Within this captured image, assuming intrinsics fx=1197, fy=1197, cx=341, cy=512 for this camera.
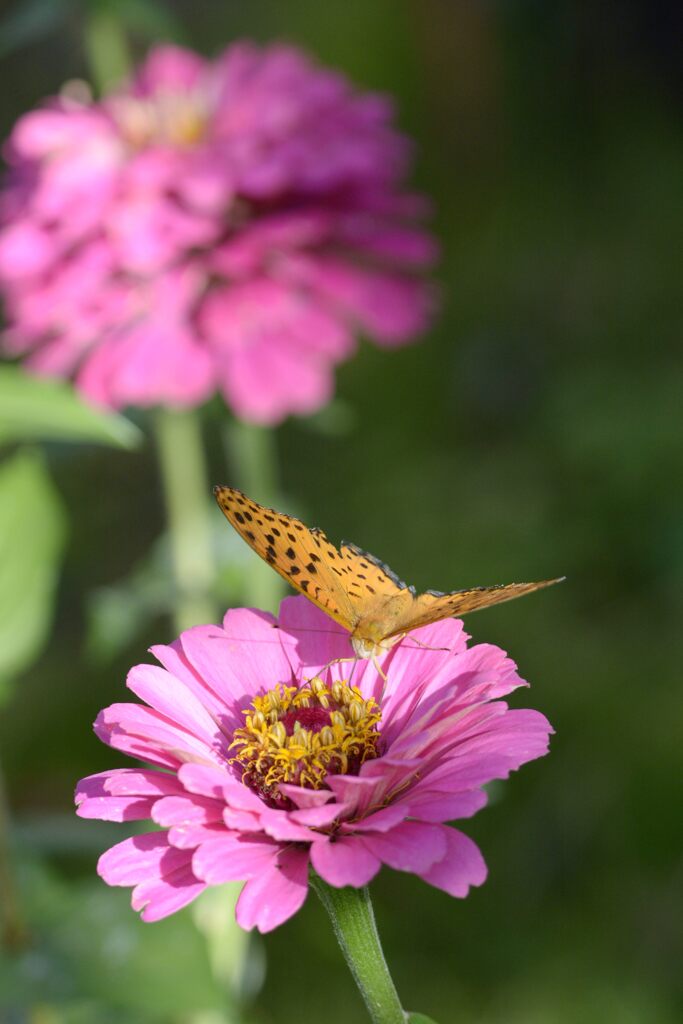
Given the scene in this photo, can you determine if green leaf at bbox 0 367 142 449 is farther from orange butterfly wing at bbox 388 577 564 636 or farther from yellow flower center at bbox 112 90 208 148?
yellow flower center at bbox 112 90 208 148

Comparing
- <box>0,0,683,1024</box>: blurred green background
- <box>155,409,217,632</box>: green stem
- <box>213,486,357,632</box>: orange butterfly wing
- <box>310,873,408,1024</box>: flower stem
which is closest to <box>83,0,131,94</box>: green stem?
<box>0,0,683,1024</box>: blurred green background

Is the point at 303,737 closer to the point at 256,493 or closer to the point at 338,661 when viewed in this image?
the point at 338,661

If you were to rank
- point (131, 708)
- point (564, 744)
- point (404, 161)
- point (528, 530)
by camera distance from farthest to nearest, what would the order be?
point (528, 530), point (564, 744), point (404, 161), point (131, 708)

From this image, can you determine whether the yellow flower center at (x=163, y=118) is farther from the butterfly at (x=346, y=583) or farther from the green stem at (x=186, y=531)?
the butterfly at (x=346, y=583)

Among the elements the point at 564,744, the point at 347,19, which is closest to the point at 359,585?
the point at 564,744

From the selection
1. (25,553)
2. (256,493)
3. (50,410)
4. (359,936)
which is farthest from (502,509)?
(359,936)

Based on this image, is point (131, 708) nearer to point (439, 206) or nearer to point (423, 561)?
point (423, 561)

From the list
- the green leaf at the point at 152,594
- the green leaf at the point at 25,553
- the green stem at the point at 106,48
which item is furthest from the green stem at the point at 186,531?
the green stem at the point at 106,48
